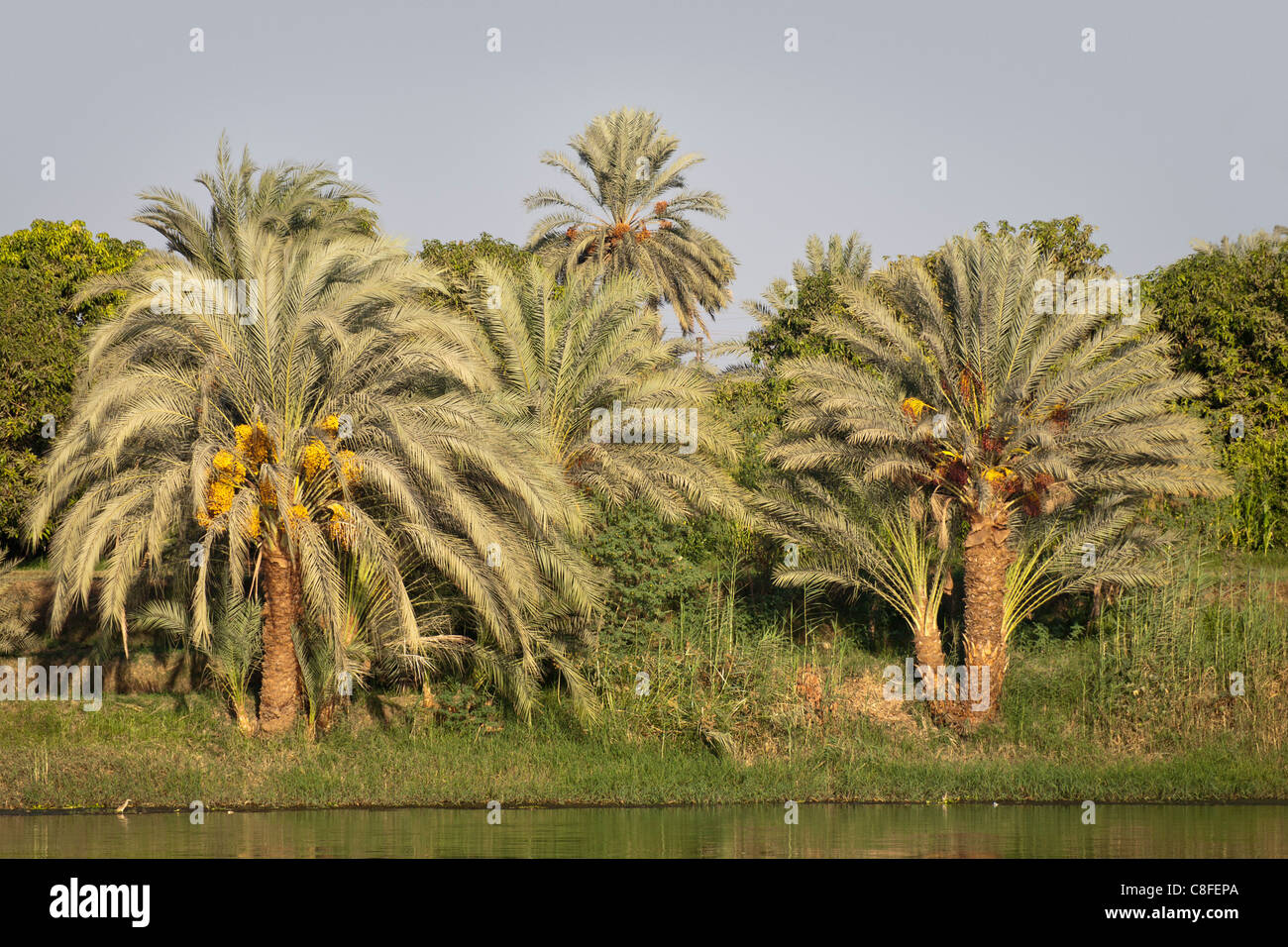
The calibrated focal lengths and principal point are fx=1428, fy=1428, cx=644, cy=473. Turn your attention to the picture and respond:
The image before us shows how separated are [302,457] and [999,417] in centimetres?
1021

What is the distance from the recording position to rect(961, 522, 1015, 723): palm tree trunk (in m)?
21.8

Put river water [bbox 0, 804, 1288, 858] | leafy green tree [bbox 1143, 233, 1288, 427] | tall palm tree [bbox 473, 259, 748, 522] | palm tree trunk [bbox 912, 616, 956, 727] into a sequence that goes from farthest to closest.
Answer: leafy green tree [bbox 1143, 233, 1288, 427] → tall palm tree [bbox 473, 259, 748, 522] → palm tree trunk [bbox 912, 616, 956, 727] → river water [bbox 0, 804, 1288, 858]

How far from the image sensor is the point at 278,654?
20.7 metres

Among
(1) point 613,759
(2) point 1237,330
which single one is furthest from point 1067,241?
(1) point 613,759

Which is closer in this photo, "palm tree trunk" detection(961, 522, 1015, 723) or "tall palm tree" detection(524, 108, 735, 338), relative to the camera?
"palm tree trunk" detection(961, 522, 1015, 723)

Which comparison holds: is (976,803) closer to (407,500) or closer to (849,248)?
(407,500)

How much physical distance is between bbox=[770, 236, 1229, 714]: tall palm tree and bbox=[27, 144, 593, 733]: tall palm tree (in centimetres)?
497

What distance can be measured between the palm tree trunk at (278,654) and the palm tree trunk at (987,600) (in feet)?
33.5

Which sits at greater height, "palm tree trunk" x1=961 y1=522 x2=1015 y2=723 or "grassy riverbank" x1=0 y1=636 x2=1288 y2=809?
"palm tree trunk" x1=961 y1=522 x2=1015 y2=723

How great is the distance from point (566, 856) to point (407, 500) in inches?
255

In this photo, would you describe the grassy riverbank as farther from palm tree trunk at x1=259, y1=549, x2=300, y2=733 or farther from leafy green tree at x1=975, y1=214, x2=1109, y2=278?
leafy green tree at x1=975, y1=214, x2=1109, y2=278

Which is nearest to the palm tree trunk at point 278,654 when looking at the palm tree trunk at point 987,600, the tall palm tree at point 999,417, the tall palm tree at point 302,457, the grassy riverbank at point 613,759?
the tall palm tree at point 302,457

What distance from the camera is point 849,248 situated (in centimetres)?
4428

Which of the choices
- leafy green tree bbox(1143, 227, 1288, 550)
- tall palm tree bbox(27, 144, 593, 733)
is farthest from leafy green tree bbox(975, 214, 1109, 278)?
tall palm tree bbox(27, 144, 593, 733)
